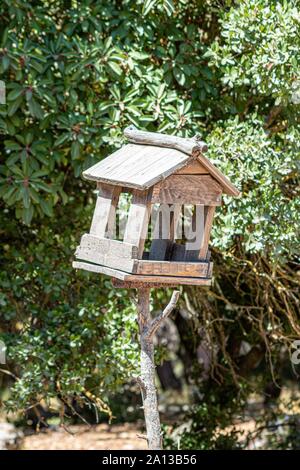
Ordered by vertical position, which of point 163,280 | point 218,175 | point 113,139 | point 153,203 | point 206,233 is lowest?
point 163,280

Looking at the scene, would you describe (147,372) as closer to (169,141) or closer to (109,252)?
(109,252)

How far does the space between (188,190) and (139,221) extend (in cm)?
25

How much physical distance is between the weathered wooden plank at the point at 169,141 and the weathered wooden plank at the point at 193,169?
7 cm

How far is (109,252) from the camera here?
3105mm

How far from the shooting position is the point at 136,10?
443 centimetres

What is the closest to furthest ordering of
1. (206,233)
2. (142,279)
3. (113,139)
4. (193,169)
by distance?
(142,279)
(193,169)
(206,233)
(113,139)

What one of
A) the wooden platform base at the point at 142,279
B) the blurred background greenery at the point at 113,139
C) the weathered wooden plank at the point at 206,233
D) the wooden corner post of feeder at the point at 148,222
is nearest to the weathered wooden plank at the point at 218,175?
the wooden corner post of feeder at the point at 148,222

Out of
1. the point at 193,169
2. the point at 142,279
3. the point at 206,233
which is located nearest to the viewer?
the point at 142,279

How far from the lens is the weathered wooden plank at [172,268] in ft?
9.87

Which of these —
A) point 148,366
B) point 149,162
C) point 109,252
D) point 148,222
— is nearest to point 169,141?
point 149,162

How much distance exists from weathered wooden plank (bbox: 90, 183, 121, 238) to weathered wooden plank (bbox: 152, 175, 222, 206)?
0.29 m

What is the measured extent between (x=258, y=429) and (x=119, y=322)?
6.89 feet

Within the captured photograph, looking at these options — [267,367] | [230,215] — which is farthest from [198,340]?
[230,215]

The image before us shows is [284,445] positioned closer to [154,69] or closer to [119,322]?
[119,322]
